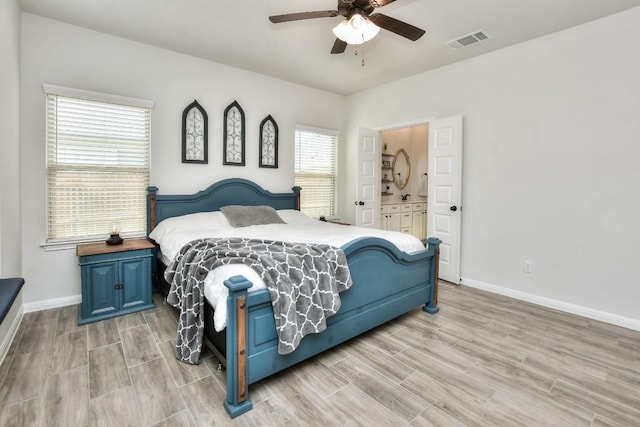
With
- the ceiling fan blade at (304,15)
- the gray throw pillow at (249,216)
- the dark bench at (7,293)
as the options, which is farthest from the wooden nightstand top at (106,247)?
the ceiling fan blade at (304,15)

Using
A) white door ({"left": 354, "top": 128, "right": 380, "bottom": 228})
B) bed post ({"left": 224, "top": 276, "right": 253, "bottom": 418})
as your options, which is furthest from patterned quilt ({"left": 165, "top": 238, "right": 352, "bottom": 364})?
white door ({"left": 354, "top": 128, "right": 380, "bottom": 228})

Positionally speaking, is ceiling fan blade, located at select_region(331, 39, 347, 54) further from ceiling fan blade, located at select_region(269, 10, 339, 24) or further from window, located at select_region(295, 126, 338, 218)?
window, located at select_region(295, 126, 338, 218)

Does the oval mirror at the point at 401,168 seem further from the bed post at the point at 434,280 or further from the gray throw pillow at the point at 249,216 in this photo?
the bed post at the point at 434,280

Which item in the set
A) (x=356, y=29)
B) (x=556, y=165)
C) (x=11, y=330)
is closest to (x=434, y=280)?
(x=556, y=165)

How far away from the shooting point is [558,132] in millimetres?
3285

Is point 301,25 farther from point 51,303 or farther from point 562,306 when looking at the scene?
point 562,306

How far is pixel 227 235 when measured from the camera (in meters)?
3.00

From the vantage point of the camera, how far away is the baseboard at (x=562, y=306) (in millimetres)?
2924

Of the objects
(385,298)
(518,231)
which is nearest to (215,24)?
(385,298)

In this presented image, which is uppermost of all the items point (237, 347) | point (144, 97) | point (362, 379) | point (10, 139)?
point (144, 97)

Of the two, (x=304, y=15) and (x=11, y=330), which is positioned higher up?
(x=304, y=15)

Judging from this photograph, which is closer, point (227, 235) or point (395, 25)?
point (395, 25)

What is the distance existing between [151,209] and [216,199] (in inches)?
30.2

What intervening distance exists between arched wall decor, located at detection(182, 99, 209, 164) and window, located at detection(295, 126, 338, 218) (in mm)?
1463
